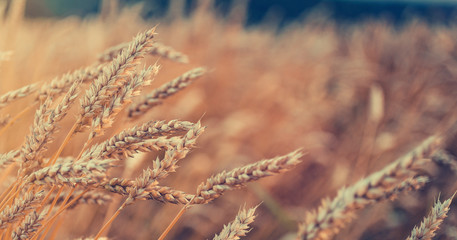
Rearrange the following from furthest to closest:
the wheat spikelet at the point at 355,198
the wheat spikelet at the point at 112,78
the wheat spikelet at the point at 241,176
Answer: the wheat spikelet at the point at 112,78 → the wheat spikelet at the point at 241,176 → the wheat spikelet at the point at 355,198

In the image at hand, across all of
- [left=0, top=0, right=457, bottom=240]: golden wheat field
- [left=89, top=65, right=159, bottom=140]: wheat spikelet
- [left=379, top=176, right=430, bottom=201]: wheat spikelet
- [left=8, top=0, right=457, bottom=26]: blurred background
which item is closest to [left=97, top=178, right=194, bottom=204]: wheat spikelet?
[left=0, top=0, right=457, bottom=240]: golden wheat field

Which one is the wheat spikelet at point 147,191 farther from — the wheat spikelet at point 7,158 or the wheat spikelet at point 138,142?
the wheat spikelet at point 7,158

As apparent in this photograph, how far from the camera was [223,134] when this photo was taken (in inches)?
111

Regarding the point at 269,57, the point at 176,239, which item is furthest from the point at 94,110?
the point at 269,57

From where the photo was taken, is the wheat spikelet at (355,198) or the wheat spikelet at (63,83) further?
the wheat spikelet at (63,83)

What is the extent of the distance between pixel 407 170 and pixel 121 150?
0.53 metres

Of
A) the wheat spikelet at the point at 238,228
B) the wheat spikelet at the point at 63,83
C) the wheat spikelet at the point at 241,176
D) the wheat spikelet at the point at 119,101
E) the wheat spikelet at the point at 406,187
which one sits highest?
the wheat spikelet at the point at 63,83

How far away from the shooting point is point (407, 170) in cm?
58

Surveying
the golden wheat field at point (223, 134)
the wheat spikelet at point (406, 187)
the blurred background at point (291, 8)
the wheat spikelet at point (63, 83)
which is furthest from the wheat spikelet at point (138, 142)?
the blurred background at point (291, 8)

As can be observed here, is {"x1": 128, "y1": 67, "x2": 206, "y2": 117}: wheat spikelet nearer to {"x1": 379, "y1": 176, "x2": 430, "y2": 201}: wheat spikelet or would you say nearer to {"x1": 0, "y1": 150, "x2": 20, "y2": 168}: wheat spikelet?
{"x1": 0, "y1": 150, "x2": 20, "y2": 168}: wheat spikelet

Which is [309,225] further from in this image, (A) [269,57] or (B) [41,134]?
(A) [269,57]

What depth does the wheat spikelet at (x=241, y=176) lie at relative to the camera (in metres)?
0.72

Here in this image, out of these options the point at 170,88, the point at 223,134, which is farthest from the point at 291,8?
the point at 170,88

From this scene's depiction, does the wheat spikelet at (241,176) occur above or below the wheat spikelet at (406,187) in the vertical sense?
below
